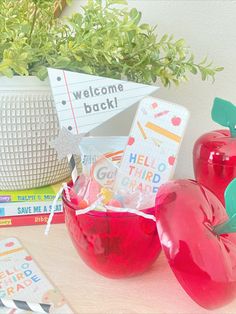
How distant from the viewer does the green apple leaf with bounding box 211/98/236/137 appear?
503mm

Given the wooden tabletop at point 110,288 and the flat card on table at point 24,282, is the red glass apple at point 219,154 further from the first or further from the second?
the flat card on table at point 24,282

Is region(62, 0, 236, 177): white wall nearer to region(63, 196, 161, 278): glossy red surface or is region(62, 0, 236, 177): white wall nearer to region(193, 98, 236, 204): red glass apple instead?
region(193, 98, 236, 204): red glass apple

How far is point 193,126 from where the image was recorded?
2.20 ft

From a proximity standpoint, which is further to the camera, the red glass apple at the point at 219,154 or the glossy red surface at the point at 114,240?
the red glass apple at the point at 219,154

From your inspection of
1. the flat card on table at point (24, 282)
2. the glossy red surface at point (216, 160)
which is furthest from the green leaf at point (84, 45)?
the flat card on table at point (24, 282)

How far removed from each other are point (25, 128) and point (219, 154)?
0.26 m

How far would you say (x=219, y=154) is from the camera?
49cm

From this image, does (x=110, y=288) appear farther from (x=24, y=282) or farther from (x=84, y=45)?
(x=84, y=45)

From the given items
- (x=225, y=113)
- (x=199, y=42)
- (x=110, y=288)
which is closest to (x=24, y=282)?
(x=110, y=288)

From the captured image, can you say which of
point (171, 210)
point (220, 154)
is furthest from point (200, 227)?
point (220, 154)

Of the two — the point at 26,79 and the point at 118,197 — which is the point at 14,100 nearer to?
the point at 26,79

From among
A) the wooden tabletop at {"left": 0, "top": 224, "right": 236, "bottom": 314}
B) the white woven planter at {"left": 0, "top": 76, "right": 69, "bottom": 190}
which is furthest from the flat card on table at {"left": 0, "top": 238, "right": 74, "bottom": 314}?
the white woven planter at {"left": 0, "top": 76, "right": 69, "bottom": 190}

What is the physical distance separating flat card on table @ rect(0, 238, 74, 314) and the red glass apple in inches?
9.4

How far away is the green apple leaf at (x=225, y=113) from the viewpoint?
50cm
